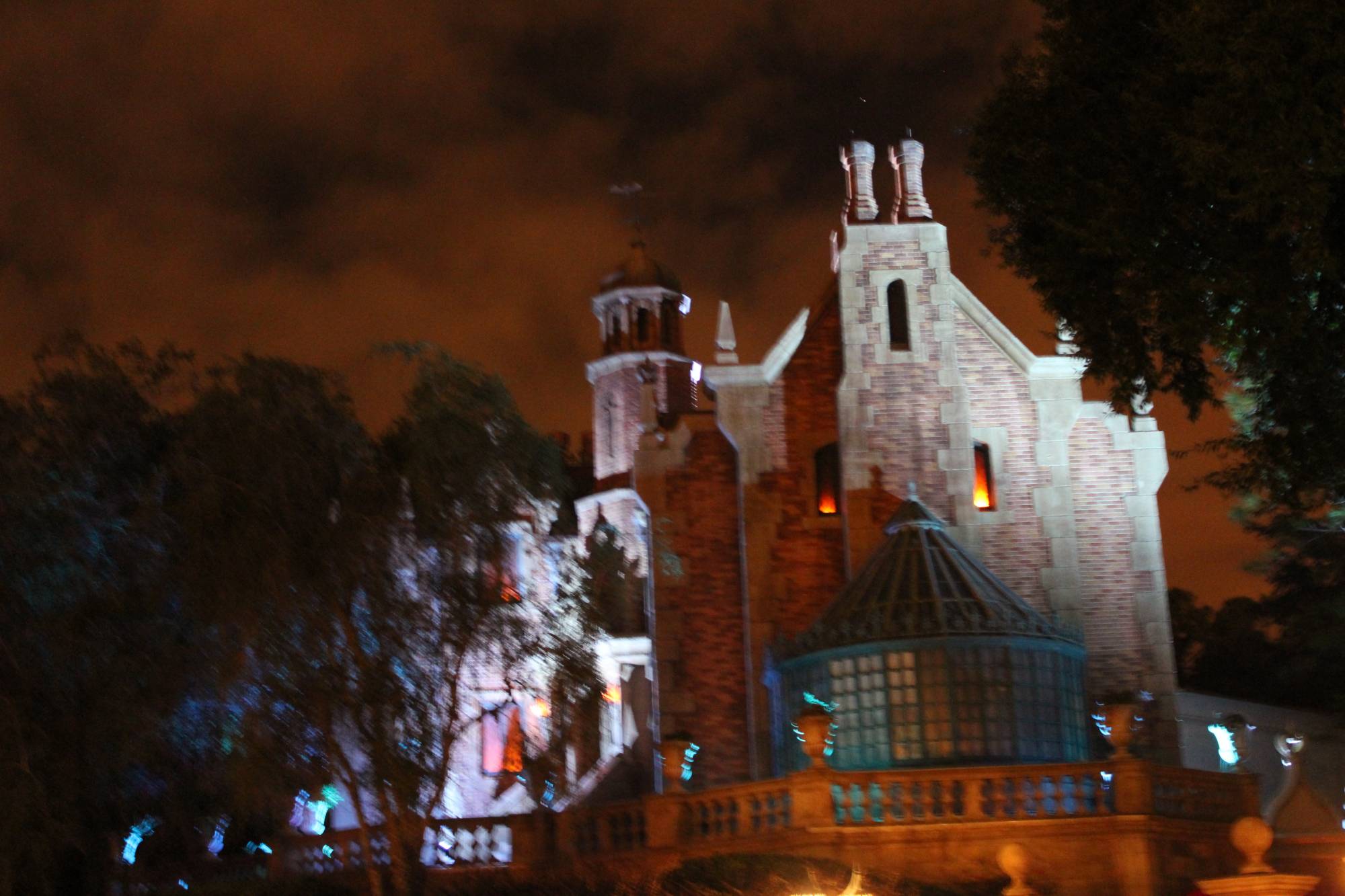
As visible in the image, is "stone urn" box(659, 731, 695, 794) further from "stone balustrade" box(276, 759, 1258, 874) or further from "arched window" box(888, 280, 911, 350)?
"arched window" box(888, 280, 911, 350)

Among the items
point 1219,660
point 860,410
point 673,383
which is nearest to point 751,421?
point 860,410

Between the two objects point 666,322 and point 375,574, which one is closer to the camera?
point 375,574

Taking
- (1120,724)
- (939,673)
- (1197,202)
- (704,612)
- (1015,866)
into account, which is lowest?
(1015,866)

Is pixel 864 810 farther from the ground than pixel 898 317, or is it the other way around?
pixel 898 317

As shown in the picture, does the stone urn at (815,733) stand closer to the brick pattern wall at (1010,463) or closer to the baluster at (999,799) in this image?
the baluster at (999,799)

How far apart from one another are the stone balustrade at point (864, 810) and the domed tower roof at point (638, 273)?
652 inches

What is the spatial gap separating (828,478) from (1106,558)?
4714mm

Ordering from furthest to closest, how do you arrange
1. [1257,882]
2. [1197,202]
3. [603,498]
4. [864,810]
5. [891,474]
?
[603,498] < [891,474] < [864,810] < [1197,202] < [1257,882]

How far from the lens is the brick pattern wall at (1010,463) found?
88.3ft

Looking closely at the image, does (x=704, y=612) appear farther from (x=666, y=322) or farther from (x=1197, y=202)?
(x=1197, y=202)

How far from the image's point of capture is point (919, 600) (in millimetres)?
24125

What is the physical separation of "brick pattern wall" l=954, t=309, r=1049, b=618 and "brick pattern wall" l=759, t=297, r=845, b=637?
2.28 meters

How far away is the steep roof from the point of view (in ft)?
77.7

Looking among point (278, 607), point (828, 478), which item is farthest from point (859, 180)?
point (278, 607)
